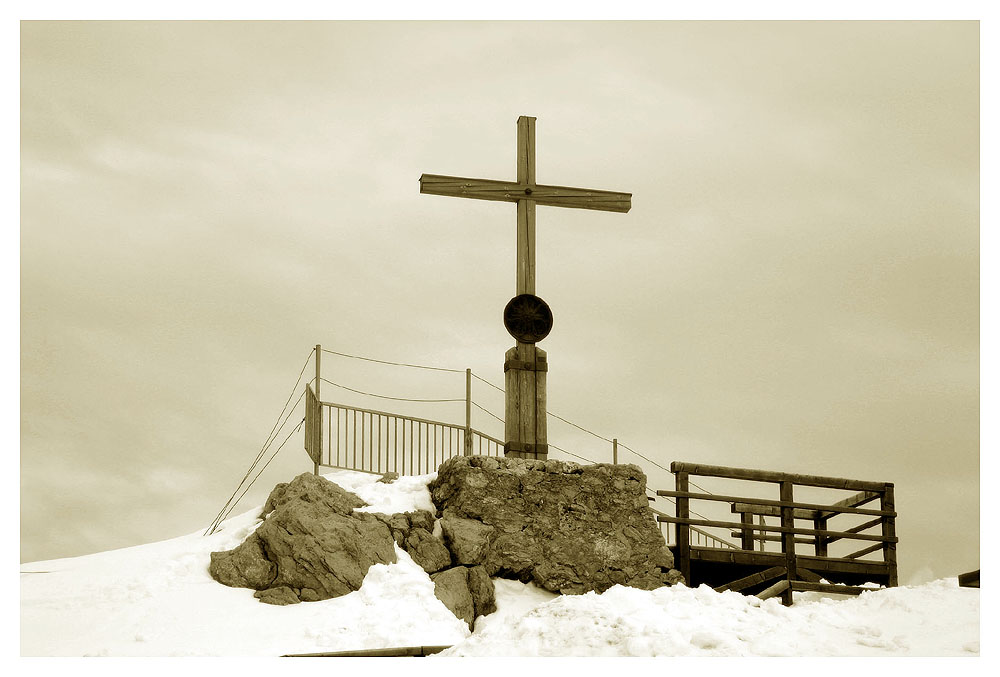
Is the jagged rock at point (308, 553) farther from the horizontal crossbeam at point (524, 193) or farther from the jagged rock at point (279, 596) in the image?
the horizontal crossbeam at point (524, 193)

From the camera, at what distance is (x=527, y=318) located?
51.8ft

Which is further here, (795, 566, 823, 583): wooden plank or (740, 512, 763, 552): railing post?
(740, 512, 763, 552): railing post

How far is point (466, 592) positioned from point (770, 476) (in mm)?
4787

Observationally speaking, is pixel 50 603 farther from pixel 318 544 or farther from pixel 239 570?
pixel 318 544

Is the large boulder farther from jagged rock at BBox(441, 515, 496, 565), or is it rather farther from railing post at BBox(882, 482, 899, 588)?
railing post at BBox(882, 482, 899, 588)

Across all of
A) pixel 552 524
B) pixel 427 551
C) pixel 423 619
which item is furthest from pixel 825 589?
pixel 423 619

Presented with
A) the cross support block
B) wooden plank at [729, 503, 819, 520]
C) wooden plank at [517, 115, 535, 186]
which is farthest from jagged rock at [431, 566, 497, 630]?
wooden plank at [517, 115, 535, 186]

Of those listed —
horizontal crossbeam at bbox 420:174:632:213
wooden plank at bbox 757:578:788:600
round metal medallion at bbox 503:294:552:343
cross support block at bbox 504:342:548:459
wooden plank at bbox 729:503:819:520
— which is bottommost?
wooden plank at bbox 757:578:788:600

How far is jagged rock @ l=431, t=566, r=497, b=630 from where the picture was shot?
13.4 meters

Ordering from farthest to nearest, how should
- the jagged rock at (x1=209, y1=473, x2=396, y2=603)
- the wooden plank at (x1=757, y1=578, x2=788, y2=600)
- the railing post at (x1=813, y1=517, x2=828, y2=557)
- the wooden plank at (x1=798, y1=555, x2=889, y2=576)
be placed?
the railing post at (x1=813, y1=517, x2=828, y2=557) → the wooden plank at (x1=798, y1=555, x2=889, y2=576) → the wooden plank at (x1=757, y1=578, x2=788, y2=600) → the jagged rock at (x1=209, y1=473, x2=396, y2=603)

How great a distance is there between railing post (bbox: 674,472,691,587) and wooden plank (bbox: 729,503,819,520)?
3.63 ft

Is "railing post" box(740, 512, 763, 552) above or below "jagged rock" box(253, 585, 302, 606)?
above

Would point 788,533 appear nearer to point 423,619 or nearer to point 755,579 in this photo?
point 755,579

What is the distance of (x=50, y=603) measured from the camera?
42.4 ft
